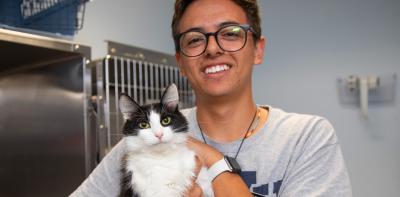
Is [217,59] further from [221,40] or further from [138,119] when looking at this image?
[138,119]

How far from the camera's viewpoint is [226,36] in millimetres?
1094

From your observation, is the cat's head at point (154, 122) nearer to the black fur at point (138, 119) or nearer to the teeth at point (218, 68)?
the black fur at point (138, 119)

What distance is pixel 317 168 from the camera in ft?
3.19

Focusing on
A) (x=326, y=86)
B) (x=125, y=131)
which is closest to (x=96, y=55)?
(x=125, y=131)

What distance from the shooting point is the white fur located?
3.18ft

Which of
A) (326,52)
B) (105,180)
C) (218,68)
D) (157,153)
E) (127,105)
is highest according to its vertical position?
(326,52)

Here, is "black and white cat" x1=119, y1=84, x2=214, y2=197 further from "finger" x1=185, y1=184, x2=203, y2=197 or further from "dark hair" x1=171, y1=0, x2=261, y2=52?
"dark hair" x1=171, y1=0, x2=261, y2=52

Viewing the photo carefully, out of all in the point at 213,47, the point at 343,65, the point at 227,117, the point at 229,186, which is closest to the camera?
the point at 229,186

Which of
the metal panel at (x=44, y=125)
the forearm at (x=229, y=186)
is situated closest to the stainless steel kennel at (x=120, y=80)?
the metal panel at (x=44, y=125)

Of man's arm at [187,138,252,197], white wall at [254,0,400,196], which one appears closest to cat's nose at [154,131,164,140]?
man's arm at [187,138,252,197]

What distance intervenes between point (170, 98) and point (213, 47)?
20 centimetres

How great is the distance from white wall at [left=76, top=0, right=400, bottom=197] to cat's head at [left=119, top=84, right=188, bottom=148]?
1085 mm

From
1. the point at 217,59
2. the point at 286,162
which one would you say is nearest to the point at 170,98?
the point at 217,59

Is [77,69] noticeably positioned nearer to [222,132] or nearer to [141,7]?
[222,132]
